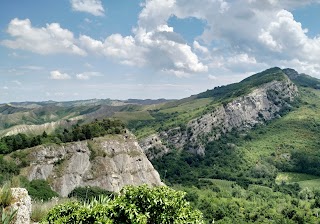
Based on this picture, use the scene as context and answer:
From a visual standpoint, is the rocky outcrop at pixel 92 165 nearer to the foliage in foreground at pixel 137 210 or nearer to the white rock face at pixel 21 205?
the white rock face at pixel 21 205

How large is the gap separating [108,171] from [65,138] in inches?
911

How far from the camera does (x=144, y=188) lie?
19.7 meters

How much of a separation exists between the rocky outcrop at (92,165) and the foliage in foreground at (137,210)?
4371 inches

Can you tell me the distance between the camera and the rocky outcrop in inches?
5134

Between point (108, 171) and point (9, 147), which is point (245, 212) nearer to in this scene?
point (108, 171)

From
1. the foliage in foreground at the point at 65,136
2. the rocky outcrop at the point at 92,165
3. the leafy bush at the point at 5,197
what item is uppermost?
the leafy bush at the point at 5,197

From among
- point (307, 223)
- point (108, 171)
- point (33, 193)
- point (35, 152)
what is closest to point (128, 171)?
point (108, 171)

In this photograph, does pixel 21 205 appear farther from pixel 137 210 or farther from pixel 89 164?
pixel 89 164

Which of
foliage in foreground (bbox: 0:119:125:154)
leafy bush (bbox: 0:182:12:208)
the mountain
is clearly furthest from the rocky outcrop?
leafy bush (bbox: 0:182:12:208)

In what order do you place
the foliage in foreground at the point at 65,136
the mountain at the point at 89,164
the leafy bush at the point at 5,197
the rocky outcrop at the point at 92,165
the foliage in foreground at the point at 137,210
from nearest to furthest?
the leafy bush at the point at 5,197 < the foliage in foreground at the point at 137,210 < the mountain at the point at 89,164 < the rocky outcrop at the point at 92,165 < the foliage in foreground at the point at 65,136

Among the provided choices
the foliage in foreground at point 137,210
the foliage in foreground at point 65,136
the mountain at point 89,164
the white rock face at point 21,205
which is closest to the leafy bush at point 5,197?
the white rock face at point 21,205

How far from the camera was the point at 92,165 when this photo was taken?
143 meters

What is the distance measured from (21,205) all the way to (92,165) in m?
127

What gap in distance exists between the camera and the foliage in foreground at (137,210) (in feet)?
60.2
